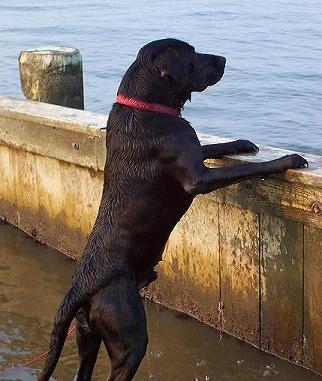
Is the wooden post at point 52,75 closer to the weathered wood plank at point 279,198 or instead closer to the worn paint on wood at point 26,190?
the worn paint on wood at point 26,190

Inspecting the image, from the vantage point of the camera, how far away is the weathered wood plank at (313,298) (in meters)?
5.35

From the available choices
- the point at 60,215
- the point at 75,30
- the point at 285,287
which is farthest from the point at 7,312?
the point at 75,30

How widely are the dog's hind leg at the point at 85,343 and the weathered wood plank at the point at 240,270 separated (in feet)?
4.80

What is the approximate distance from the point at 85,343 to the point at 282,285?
4.90 feet

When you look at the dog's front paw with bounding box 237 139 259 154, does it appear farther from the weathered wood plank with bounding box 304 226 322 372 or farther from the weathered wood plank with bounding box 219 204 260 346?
the weathered wood plank with bounding box 304 226 322 372

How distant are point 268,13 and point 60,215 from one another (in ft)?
56.1

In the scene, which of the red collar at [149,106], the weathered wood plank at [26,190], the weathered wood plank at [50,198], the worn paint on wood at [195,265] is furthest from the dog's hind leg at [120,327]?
the weathered wood plank at [26,190]

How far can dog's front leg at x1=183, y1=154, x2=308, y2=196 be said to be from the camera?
4.62 metres

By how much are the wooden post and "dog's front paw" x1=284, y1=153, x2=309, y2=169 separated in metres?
3.23

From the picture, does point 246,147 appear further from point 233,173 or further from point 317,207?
point 233,173

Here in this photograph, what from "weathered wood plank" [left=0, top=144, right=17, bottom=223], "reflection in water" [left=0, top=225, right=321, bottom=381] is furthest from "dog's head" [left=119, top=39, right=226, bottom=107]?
"weathered wood plank" [left=0, top=144, right=17, bottom=223]

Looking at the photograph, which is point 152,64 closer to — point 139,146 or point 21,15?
point 139,146

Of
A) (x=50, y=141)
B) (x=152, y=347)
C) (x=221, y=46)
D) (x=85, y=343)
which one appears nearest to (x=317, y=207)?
(x=85, y=343)

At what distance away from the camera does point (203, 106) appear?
47.9 ft
